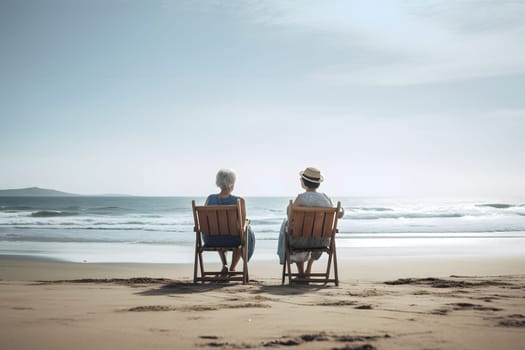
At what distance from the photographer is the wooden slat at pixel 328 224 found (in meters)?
6.77

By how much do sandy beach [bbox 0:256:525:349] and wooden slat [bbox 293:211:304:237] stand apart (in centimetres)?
74

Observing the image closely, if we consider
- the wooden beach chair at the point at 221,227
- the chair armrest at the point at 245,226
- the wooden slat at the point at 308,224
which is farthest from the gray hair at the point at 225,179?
the wooden slat at the point at 308,224

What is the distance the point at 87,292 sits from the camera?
5508 millimetres

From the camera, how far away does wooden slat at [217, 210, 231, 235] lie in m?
6.80

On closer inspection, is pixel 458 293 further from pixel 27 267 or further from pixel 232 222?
pixel 27 267

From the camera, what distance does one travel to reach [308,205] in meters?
7.00

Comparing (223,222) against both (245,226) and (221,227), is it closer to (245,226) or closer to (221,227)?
(221,227)

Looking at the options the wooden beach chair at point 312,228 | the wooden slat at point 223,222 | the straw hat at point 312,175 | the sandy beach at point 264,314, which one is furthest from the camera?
the straw hat at point 312,175

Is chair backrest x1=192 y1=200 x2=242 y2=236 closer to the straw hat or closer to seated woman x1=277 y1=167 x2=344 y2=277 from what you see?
seated woman x1=277 y1=167 x2=344 y2=277

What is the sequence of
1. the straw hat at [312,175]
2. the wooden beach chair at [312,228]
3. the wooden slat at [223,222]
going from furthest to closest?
1. the straw hat at [312,175]
2. the wooden slat at [223,222]
3. the wooden beach chair at [312,228]

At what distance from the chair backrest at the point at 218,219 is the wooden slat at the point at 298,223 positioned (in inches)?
26.6

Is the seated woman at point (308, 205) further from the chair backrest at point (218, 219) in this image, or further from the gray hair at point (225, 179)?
the gray hair at point (225, 179)

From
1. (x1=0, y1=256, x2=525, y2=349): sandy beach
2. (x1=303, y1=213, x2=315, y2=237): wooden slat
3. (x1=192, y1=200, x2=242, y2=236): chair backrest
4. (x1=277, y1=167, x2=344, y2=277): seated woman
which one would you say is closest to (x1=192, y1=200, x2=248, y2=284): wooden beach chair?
(x1=192, y1=200, x2=242, y2=236): chair backrest

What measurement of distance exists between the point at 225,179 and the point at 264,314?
3.17 m
